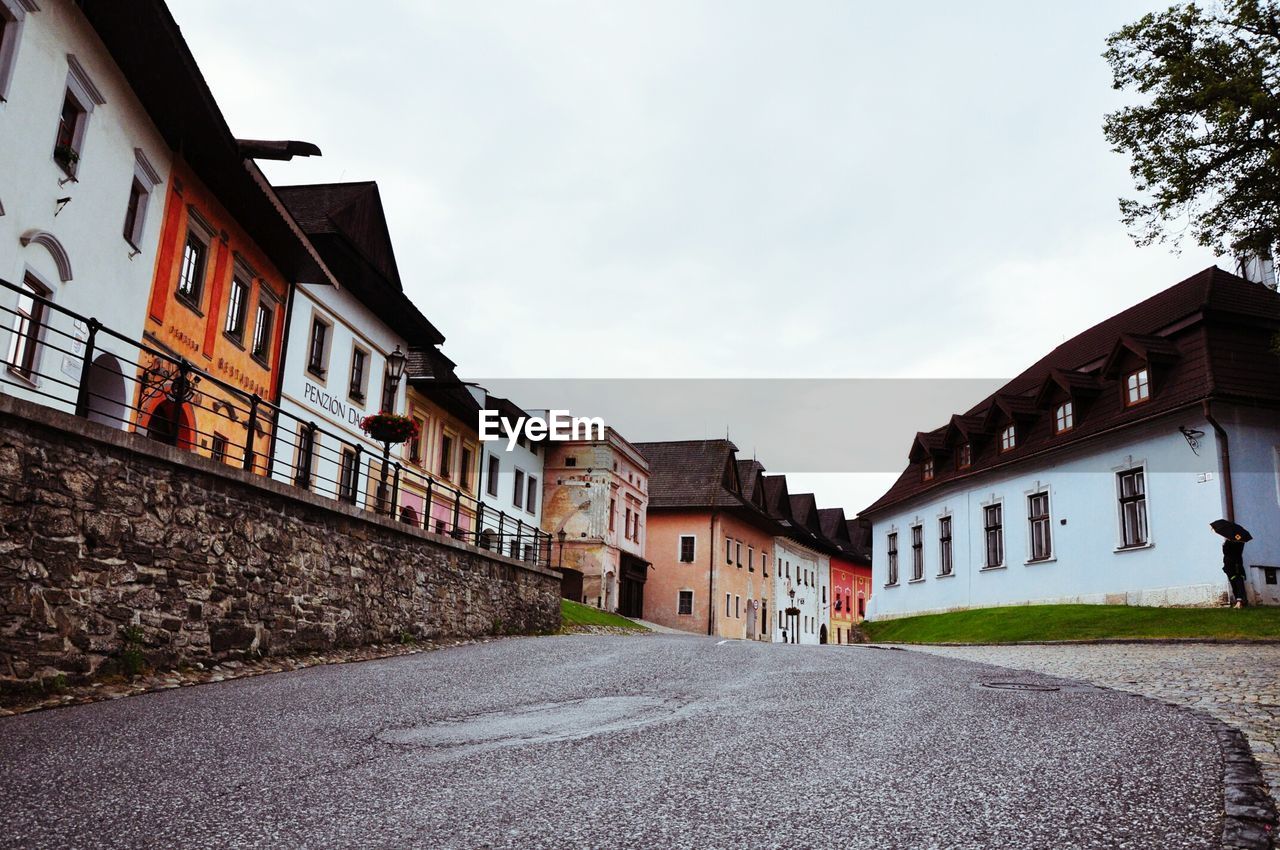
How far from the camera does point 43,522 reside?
29.7 ft

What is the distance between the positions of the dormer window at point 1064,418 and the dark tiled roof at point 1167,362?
0.57 feet

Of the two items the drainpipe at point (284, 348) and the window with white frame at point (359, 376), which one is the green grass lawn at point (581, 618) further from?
the drainpipe at point (284, 348)

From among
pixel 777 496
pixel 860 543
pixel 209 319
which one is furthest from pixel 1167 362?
pixel 860 543

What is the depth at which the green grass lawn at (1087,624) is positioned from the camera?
61.7ft

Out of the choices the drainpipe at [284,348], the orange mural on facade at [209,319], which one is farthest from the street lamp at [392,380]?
the orange mural on facade at [209,319]

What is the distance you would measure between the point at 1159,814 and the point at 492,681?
7.48 meters

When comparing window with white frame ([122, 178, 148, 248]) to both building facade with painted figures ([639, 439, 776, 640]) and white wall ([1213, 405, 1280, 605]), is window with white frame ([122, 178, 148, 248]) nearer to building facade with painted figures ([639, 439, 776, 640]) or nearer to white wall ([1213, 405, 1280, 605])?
white wall ([1213, 405, 1280, 605])

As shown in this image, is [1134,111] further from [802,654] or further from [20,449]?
[20,449]

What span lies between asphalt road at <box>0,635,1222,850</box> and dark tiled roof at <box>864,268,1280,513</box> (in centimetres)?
1568

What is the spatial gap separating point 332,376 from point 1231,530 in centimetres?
2031

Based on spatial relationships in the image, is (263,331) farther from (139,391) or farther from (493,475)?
(493,475)

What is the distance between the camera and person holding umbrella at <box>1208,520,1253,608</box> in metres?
20.8

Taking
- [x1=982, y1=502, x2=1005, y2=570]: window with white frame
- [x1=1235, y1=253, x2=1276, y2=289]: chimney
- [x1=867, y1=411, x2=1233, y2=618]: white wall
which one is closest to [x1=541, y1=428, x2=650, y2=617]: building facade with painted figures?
[x1=867, y1=411, x2=1233, y2=618]: white wall

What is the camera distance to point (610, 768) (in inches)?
241
